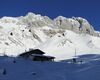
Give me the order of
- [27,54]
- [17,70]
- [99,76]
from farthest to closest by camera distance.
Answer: [27,54] → [17,70] → [99,76]

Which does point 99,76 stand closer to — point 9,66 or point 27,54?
point 9,66

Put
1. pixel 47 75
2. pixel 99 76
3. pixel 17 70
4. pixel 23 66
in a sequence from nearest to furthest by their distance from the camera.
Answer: pixel 99 76, pixel 47 75, pixel 17 70, pixel 23 66

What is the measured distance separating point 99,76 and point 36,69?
44.9ft

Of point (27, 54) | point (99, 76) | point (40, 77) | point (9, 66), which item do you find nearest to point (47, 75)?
point (40, 77)

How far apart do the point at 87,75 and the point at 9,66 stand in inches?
681

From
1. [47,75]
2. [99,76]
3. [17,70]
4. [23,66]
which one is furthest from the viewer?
[23,66]

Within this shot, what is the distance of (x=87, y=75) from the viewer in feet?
143

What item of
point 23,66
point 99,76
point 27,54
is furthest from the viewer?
point 27,54

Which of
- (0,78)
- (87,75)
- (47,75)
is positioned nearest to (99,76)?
(87,75)

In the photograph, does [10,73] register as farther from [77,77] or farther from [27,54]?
[27,54]

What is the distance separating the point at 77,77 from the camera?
140ft

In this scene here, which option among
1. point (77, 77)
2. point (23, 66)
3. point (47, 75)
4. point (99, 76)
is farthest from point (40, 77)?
point (23, 66)

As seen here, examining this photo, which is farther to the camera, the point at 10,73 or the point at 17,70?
the point at 17,70

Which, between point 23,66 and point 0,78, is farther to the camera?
point 23,66
